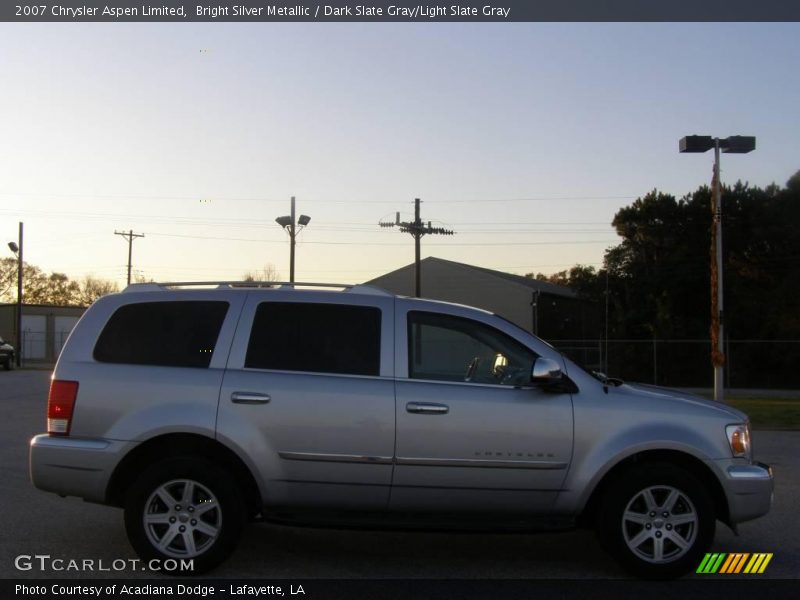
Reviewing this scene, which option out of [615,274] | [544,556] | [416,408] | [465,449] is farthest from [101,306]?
[615,274]

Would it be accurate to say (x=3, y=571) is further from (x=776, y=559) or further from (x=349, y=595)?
(x=776, y=559)

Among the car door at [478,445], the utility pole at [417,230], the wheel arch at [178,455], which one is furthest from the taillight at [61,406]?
the utility pole at [417,230]

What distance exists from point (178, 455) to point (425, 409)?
5.63 ft

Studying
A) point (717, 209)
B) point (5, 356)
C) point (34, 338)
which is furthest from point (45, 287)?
point (717, 209)

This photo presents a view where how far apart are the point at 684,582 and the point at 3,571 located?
4.65m

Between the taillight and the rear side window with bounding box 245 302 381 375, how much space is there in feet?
3.95

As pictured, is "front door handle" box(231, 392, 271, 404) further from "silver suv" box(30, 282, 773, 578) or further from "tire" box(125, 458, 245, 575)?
"tire" box(125, 458, 245, 575)

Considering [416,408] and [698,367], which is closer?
[416,408]

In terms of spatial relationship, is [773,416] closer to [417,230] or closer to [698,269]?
[417,230]

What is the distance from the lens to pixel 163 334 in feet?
19.3

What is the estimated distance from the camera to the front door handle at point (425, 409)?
219 inches

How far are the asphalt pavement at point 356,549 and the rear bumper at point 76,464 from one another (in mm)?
581

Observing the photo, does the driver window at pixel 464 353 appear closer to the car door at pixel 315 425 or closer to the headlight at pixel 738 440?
the car door at pixel 315 425

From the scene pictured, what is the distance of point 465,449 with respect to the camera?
18.2ft
